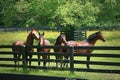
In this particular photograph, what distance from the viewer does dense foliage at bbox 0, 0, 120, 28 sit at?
48103mm

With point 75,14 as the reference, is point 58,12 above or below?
above

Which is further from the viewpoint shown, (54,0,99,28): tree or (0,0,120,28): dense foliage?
(0,0,120,28): dense foliage

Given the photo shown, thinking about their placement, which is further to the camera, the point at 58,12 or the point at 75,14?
the point at 75,14

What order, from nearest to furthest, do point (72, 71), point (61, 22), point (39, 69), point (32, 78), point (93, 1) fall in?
point (32, 78)
point (72, 71)
point (39, 69)
point (61, 22)
point (93, 1)

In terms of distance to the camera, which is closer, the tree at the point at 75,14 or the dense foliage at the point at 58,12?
the tree at the point at 75,14

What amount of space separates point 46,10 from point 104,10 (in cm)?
1150

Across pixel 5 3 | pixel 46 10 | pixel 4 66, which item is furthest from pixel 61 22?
pixel 4 66

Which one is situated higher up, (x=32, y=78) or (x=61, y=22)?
(x=32, y=78)

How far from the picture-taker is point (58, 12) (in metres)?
47.3

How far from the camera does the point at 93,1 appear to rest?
55312 millimetres

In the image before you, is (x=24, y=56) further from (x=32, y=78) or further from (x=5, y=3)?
(x=5, y=3)

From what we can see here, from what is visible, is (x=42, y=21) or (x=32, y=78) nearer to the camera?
(x=32, y=78)

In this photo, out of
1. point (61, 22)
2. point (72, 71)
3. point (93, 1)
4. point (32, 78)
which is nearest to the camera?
point (32, 78)

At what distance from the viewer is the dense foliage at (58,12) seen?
48103mm
